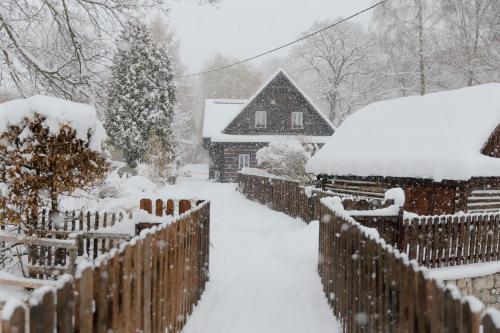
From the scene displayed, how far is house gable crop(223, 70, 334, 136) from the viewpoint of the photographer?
33875 mm

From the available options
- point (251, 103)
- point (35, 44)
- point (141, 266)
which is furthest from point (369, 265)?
point (251, 103)

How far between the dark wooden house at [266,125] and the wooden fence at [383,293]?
2743 cm

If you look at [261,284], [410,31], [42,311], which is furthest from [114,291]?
[410,31]

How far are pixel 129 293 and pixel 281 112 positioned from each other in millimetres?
32343

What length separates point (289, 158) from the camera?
22750 mm

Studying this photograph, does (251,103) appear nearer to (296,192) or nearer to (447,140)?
(296,192)

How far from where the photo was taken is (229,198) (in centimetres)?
2269

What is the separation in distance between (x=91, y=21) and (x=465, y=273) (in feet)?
35.1

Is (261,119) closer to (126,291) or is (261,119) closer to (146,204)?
(146,204)

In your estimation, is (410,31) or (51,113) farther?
(410,31)

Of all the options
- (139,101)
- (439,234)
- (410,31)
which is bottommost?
(439,234)

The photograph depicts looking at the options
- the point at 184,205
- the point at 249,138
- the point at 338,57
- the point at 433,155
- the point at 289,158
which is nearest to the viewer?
the point at 184,205

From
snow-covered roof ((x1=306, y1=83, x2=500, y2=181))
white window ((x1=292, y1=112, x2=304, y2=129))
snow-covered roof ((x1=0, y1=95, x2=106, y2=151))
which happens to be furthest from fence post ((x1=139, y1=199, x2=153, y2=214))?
white window ((x1=292, y1=112, x2=304, y2=129))

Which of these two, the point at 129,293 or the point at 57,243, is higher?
the point at 129,293
